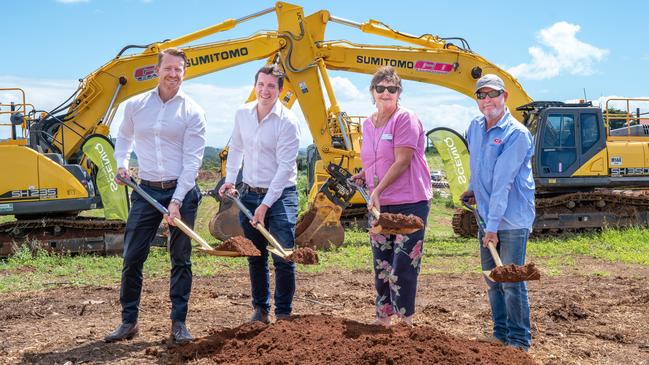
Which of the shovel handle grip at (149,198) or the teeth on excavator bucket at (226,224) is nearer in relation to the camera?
the shovel handle grip at (149,198)

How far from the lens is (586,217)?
48.0 feet

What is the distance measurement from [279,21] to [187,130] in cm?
818

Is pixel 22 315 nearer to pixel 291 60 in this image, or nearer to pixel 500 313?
pixel 500 313

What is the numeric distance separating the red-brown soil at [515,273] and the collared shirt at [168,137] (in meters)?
2.33

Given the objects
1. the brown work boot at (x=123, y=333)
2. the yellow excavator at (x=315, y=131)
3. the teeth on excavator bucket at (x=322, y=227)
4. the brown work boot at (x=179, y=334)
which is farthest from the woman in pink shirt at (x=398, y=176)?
the teeth on excavator bucket at (x=322, y=227)

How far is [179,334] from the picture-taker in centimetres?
562

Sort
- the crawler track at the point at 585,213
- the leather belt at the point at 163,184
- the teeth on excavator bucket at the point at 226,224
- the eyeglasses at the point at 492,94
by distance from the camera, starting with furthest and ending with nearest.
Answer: the crawler track at the point at 585,213 < the teeth on excavator bucket at the point at 226,224 < the leather belt at the point at 163,184 < the eyeglasses at the point at 492,94

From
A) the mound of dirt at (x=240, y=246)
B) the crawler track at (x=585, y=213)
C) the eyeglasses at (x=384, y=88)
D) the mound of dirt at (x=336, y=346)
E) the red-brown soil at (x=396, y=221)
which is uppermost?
the eyeglasses at (x=384, y=88)

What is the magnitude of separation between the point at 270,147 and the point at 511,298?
7.04ft

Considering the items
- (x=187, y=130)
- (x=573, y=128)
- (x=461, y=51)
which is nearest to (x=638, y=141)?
(x=573, y=128)

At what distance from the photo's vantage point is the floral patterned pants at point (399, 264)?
5.30 m

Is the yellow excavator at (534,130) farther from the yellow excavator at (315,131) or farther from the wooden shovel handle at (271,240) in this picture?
the wooden shovel handle at (271,240)

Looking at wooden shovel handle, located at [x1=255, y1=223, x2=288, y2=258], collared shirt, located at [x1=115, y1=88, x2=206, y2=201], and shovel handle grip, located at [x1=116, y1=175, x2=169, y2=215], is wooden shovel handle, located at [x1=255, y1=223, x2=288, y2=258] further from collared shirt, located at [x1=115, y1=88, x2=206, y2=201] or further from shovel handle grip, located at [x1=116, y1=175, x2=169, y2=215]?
shovel handle grip, located at [x1=116, y1=175, x2=169, y2=215]

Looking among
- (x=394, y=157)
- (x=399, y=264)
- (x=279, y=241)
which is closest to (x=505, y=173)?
(x=394, y=157)
